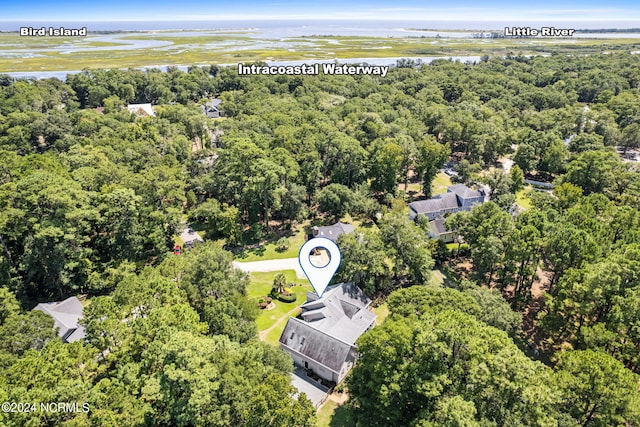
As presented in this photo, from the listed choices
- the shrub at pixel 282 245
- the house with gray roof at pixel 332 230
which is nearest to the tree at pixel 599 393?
the house with gray roof at pixel 332 230

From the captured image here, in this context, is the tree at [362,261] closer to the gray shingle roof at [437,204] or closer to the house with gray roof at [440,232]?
the house with gray roof at [440,232]

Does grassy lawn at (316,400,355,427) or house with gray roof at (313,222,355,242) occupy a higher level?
house with gray roof at (313,222,355,242)

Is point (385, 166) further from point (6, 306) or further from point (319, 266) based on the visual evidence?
point (6, 306)

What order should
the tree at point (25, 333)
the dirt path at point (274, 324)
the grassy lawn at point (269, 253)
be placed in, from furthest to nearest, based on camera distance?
1. the grassy lawn at point (269, 253)
2. the dirt path at point (274, 324)
3. the tree at point (25, 333)

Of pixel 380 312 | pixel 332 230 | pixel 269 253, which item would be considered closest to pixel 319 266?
pixel 380 312

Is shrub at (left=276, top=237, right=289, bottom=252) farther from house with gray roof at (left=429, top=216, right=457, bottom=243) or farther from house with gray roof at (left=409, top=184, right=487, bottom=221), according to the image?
house with gray roof at (left=429, top=216, right=457, bottom=243)
